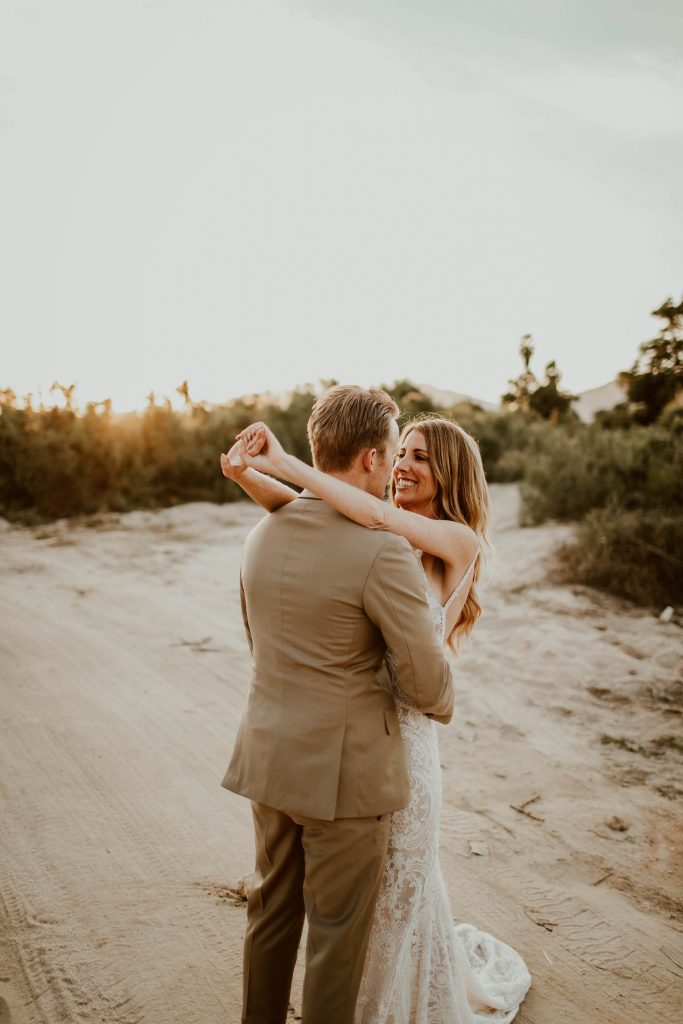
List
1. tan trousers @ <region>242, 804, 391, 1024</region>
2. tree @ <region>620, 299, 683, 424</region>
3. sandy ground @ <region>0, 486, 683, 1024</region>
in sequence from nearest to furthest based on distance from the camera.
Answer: tan trousers @ <region>242, 804, 391, 1024</region> → sandy ground @ <region>0, 486, 683, 1024</region> → tree @ <region>620, 299, 683, 424</region>

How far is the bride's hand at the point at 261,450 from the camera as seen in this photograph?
2.21 meters

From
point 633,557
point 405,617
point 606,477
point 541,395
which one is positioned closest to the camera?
point 405,617

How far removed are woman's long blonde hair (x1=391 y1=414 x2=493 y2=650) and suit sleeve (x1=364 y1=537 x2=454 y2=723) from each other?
730 millimetres

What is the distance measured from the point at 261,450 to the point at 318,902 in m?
1.37

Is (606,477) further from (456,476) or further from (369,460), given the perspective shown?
(369,460)

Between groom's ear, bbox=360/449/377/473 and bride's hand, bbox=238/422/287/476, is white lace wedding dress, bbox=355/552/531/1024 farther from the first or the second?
bride's hand, bbox=238/422/287/476

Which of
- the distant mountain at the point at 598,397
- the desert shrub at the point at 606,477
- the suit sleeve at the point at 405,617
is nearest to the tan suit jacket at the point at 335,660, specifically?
the suit sleeve at the point at 405,617

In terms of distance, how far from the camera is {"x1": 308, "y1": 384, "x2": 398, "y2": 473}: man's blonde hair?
2031 millimetres

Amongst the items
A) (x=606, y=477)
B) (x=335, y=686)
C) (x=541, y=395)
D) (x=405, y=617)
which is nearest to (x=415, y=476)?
(x=405, y=617)

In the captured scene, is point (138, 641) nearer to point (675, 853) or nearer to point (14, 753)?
point (14, 753)

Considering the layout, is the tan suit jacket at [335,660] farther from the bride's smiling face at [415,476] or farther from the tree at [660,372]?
the tree at [660,372]

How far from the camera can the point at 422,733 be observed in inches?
90.6

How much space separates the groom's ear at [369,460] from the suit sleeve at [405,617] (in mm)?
247

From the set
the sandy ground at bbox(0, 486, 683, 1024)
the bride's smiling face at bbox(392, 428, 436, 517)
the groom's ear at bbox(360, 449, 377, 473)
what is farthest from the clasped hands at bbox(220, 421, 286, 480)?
the sandy ground at bbox(0, 486, 683, 1024)
